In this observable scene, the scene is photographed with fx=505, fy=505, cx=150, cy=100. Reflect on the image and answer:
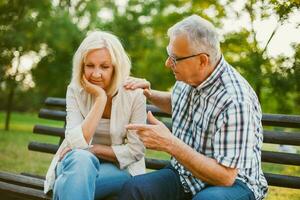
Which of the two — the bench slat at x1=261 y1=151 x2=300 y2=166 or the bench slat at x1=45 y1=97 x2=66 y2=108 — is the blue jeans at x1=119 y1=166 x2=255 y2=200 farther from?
the bench slat at x1=45 y1=97 x2=66 y2=108

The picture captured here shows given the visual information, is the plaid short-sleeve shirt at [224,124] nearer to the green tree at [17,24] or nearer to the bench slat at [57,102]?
the bench slat at [57,102]

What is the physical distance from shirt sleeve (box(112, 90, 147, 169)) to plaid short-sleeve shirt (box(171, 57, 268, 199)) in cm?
35

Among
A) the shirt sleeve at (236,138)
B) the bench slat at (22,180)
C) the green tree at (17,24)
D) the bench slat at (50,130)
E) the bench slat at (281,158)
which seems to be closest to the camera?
the shirt sleeve at (236,138)

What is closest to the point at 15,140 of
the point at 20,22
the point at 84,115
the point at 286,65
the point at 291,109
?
the point at 20,22

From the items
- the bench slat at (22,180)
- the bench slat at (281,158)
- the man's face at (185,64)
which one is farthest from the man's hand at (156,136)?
the bench slat at (22,180)

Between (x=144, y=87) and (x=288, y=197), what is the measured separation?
1621mm

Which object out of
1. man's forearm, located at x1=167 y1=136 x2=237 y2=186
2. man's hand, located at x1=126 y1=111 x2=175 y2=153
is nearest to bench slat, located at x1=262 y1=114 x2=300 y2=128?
man's forearm, located at x1=167 y1=136 x2=237 y2=186

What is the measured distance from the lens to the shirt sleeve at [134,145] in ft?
11.6

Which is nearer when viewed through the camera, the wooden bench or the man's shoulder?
the man's shoulder

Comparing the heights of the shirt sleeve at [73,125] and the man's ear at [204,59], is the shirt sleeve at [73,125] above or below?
below

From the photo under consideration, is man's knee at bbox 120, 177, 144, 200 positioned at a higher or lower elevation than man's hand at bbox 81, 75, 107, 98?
lower

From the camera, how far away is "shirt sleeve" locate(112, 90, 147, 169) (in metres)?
3.52

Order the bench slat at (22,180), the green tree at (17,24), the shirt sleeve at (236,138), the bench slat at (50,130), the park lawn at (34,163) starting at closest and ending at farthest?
the shirt sleeve at (236,138) < the bench slat at (22,180) < the park lawn at (34,163) < the bench slat at (50,130) < the green tree at (17,24)

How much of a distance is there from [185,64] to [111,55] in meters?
0.76
